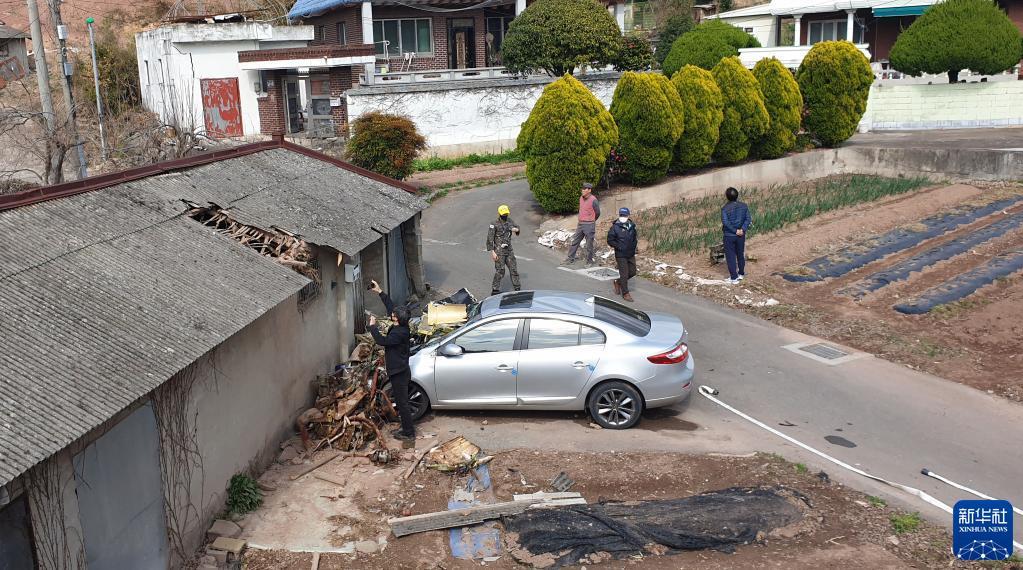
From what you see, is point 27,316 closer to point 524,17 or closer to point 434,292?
point 434,292

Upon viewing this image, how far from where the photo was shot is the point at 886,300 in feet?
49.1

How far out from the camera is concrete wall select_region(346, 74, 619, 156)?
2981 cm

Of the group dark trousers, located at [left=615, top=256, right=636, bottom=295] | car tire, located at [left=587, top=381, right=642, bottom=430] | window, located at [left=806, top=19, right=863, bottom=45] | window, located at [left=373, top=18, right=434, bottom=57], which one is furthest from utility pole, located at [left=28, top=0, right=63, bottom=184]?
window, located at [left=806, top=19, right=863, bottom=45]

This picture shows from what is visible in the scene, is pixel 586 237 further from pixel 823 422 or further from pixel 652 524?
pixel 652 524

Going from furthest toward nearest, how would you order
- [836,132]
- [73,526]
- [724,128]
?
[836,132]
[724,128]
[73,526]

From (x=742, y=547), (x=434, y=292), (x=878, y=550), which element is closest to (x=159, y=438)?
(x=742, y=547)

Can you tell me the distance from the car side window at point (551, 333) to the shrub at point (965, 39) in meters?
28.6

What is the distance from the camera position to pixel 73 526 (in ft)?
20.7

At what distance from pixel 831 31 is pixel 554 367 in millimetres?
37700

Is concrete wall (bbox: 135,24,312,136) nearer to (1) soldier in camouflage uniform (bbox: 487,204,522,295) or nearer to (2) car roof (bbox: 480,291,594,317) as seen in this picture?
(1) soldier in camouflage uniform (bbox: 487,204,522,295)

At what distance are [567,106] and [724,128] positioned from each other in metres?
5.50

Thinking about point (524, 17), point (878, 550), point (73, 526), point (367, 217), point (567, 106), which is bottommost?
point (878, 550)

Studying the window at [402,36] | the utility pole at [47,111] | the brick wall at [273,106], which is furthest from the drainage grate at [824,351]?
the window at [402,36]

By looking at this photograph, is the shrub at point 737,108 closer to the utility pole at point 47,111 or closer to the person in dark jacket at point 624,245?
the person in dark jacket at point 624,245
